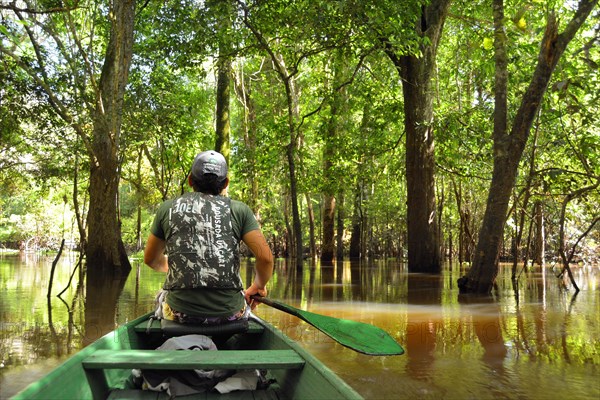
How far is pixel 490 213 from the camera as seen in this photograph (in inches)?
368

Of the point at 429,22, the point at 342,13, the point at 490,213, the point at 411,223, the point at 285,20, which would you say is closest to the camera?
the point at 490,213

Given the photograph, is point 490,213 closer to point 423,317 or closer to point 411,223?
point 423,317

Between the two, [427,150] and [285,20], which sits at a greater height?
[285,20]

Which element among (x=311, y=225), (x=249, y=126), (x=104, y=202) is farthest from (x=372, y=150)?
(x=311, y=225)

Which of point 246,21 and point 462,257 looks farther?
point 462,257

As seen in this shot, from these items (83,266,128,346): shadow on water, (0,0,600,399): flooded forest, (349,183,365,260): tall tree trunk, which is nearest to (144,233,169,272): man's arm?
(0,0,600,399): flooded forest

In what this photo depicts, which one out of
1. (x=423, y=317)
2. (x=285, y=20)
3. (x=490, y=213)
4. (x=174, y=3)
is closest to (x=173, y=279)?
(x=423, y=317)

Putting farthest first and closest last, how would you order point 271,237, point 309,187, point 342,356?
point 271,237
point 309,187
point 342,356

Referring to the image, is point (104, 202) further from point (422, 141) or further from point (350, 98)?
point (422, 141)

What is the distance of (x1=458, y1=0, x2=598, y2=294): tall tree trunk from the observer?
8445mm

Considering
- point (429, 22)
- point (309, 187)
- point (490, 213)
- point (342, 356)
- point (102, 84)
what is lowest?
point (342, 356)

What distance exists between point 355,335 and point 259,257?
3.19 feet

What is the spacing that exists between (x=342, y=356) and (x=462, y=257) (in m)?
18.6

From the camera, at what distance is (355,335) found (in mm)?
4008
